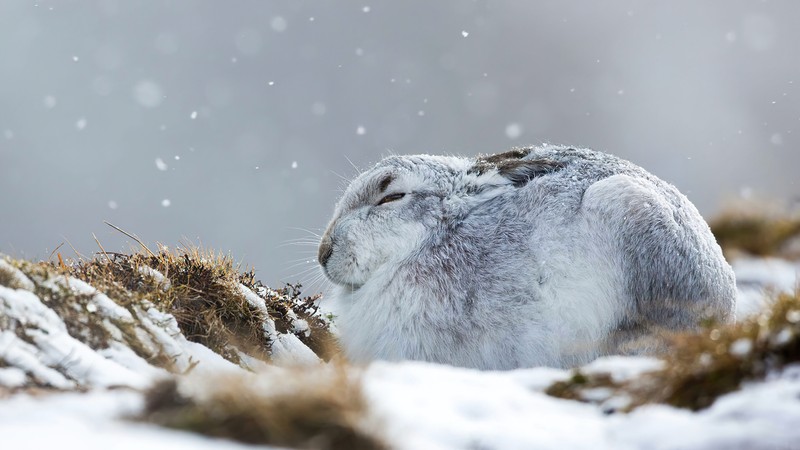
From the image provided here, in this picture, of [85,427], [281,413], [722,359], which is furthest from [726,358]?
[85,427]

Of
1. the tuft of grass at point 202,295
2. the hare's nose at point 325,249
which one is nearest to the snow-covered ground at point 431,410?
the tuft of grass at point 202,295

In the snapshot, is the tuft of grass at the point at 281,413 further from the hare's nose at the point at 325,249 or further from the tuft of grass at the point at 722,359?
the hare's nose at the point at 325,249

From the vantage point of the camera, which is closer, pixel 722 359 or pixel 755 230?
pixel 722 359

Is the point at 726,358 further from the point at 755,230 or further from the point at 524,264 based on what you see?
the point at 755,230

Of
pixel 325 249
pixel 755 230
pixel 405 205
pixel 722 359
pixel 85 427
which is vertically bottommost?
pixel 85 427

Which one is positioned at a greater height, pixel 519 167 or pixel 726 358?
pixel 519 167

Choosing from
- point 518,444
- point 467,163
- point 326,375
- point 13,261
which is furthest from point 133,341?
point 467,163

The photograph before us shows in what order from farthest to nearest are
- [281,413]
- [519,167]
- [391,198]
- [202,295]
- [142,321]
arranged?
[391,198] → [519,167] → [202,295] → [142,321] → [281,413]
